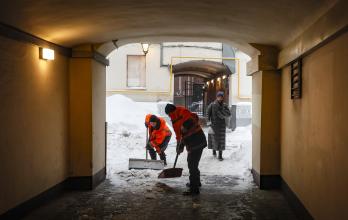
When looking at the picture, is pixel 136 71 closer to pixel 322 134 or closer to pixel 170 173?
pixel 170 173

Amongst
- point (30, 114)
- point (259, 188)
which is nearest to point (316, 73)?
point (259, 188)

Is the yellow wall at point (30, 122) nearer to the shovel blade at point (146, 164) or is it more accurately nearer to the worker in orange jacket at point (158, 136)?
the shovel blade at point (146, 164)

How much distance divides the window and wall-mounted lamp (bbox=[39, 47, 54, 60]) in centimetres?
1402

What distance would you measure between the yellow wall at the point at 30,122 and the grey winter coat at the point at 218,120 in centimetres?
460

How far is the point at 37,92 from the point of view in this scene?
599 cm

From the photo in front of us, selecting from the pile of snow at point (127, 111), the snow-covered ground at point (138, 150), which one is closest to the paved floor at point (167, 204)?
the snow-covered ground at point (138, 150)

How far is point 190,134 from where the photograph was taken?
23.3ft

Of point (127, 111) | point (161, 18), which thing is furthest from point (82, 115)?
point (127, 111)

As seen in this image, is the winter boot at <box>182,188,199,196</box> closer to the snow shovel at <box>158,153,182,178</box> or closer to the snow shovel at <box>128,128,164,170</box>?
the snow shovel at <box>158,153,182,178</box>

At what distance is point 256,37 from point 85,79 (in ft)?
10.2

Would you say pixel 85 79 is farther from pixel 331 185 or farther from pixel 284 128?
pixel 331 185

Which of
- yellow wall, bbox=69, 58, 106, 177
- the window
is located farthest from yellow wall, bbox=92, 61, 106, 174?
the window

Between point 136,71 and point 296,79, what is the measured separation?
1487cm

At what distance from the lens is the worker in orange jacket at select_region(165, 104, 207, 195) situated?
700 centimetres
